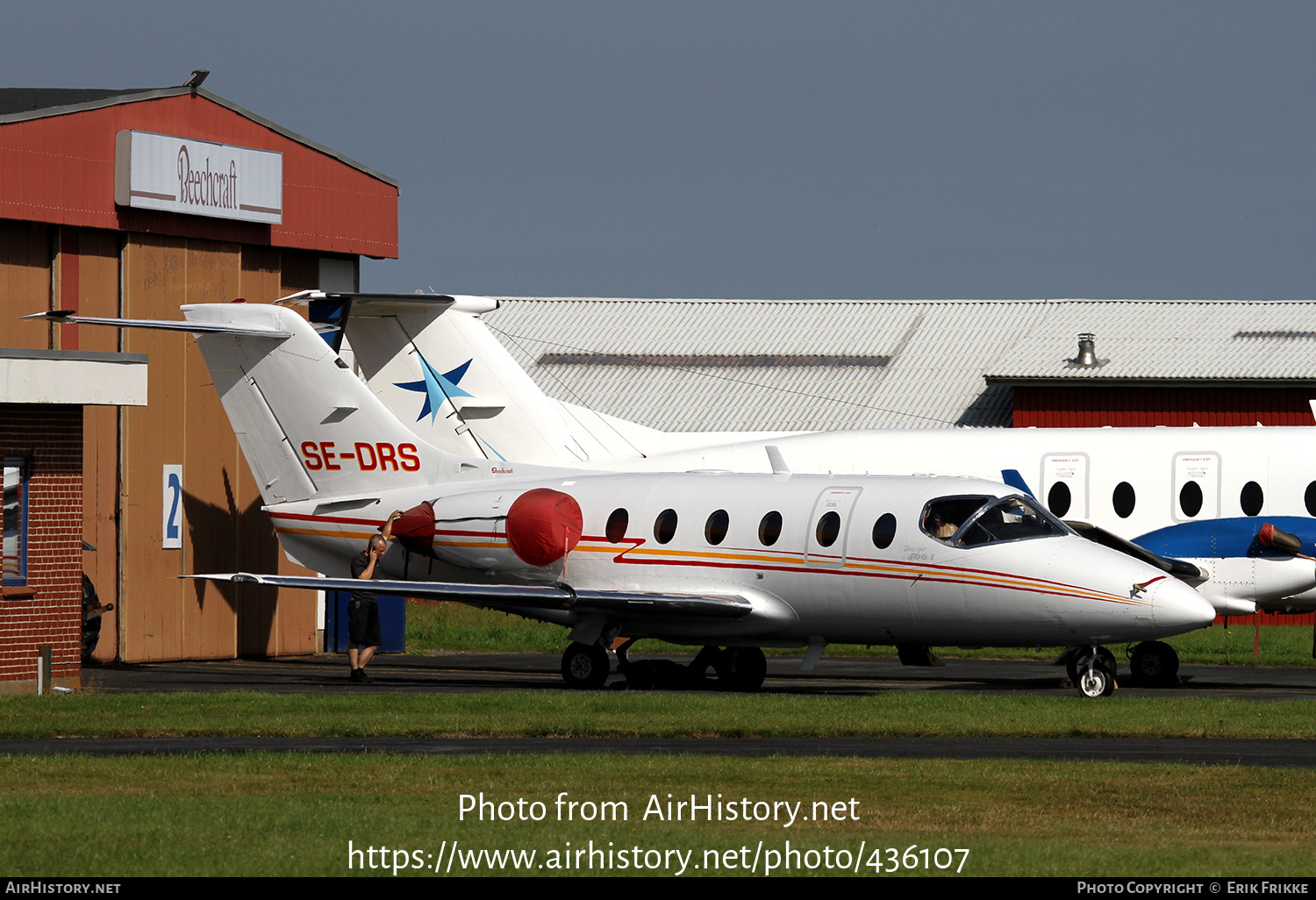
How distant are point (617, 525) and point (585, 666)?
6.09 feet

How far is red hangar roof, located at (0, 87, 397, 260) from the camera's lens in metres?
26.2

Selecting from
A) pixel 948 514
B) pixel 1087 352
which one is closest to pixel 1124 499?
pixel 948 514

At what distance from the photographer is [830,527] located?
71.9 feet

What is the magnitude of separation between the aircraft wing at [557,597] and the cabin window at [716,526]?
700mm

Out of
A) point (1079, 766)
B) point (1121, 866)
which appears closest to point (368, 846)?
point (1121, 866)

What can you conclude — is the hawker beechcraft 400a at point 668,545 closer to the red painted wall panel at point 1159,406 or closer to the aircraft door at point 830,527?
the aircraft door at point 830,527

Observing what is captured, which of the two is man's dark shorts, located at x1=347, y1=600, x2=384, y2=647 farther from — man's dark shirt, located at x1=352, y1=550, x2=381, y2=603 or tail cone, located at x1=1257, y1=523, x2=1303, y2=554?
tail cone, located at x1=1257, y1=523, x2=1303, y2=554

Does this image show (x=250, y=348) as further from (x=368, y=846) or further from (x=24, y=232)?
(x=368, y=846)

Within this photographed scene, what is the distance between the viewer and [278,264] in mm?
31000

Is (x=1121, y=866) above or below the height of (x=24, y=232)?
below

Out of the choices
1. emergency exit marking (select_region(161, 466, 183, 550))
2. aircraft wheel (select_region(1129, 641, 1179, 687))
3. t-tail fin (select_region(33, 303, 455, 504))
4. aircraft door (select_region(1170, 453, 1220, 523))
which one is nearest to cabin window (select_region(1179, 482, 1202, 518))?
aircraft door (select_region(1170, 453, 1220, 523))

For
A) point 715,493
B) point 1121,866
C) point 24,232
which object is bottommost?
point 1121,866

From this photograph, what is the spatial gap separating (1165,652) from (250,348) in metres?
12.9

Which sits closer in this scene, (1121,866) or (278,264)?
(1121,866)
